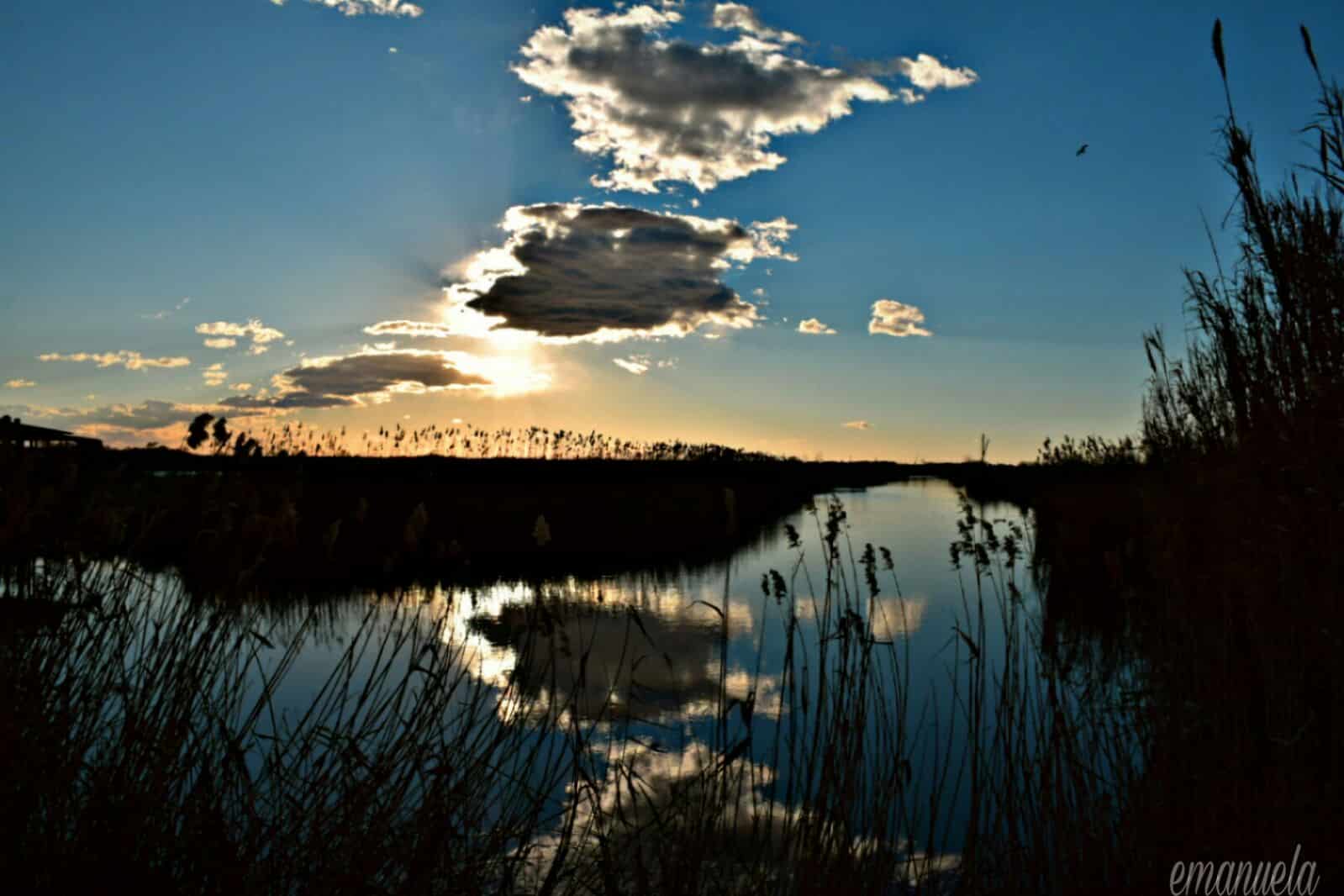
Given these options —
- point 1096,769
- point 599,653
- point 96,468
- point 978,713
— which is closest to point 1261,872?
point 978,713

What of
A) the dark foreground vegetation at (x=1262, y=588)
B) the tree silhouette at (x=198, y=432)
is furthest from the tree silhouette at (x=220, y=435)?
the dark foreground vegetation at (x=1262, y=588)

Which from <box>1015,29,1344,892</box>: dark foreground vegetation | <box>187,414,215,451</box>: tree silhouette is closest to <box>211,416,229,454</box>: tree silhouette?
<box>187,414,215,451</box>: tree silhouette

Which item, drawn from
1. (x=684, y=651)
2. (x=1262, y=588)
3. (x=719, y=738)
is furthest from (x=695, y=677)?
(x=1262, y=588)

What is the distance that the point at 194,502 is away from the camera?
3988mm

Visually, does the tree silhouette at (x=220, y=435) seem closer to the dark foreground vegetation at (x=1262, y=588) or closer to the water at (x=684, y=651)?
the water at (x=684, y=651)

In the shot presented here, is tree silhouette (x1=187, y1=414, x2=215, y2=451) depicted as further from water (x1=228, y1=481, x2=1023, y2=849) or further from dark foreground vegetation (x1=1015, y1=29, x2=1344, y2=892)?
dark foreground vegetation (x1=1015, y1=29, x2=1344, y2=892)

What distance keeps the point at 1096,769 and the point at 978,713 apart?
1.86m

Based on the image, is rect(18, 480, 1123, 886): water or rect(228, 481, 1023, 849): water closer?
rect(18, 480, 1123, 886): water

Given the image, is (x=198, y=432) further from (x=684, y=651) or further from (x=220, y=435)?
(x=684, y=651)

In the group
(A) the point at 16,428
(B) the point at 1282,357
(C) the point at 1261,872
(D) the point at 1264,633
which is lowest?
(C) the point at 1261,872

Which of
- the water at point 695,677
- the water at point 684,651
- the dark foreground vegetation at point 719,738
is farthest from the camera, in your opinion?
the water at point 684,651

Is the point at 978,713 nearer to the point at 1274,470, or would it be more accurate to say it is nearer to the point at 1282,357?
the point at 1274,470

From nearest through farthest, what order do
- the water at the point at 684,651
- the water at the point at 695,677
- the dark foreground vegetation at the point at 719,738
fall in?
1. the dark foreground vegetation at the point at 719,738
2. the water at the point at 695,677
3. the water at the point at 684,651

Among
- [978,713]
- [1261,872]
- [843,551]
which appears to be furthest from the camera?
[843,551]
